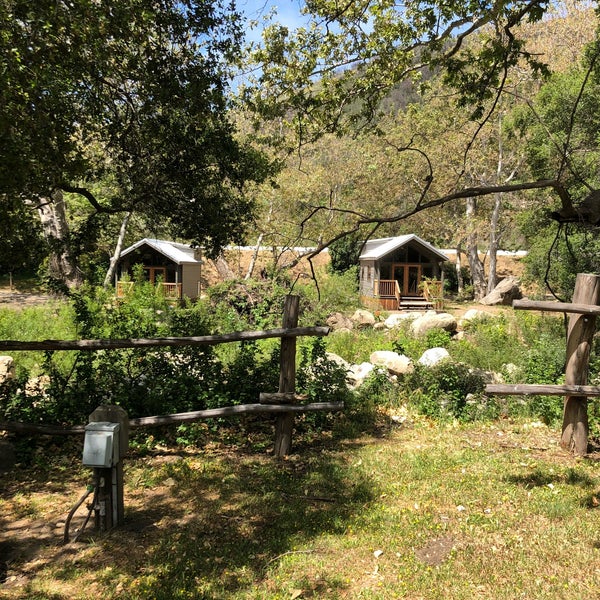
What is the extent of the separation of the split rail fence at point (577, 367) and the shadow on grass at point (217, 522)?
225 centimetres

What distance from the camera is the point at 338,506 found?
15.2 ft

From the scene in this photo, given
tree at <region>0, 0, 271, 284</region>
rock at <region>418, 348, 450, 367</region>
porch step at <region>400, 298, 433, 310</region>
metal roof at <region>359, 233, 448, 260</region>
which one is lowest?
rock at <region>418, 348, 450, 367</region>

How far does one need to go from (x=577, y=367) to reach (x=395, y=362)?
4204 millimetres

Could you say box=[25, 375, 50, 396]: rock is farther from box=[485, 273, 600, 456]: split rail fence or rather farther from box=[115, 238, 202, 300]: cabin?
box=[115, 238, 202, 300]: cabin

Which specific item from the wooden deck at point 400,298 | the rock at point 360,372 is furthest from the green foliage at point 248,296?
the wooden deck at point 400,298

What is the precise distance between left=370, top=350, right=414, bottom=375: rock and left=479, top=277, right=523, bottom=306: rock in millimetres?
22323

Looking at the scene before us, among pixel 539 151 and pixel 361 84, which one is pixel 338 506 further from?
pixel 539 151

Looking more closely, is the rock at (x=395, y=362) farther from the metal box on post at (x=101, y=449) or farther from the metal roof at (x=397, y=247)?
the metal roof at (x=397, y=247)

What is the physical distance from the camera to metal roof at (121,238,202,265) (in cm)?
2638

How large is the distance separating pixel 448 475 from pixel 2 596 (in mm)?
4020

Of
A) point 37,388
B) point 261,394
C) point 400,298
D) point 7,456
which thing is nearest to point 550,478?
point 261,394

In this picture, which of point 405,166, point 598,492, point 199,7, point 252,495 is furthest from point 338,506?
point 405,166

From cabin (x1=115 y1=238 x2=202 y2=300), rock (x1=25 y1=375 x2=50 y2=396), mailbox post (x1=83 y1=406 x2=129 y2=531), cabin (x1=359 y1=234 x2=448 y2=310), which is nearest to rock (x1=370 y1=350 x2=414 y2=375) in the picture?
rock (x1=25 y1=375 x2=50 y2=396)

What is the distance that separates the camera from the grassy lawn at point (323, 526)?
3.43 metres
